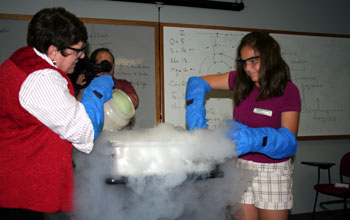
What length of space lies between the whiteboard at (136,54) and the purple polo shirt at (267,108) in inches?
47.9

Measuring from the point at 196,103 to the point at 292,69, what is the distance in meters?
1.83

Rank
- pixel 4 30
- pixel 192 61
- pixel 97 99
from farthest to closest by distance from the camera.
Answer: pixel 192 61, pixel 4 30, pixel 97 99

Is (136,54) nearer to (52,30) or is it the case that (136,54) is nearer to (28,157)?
(52,30)

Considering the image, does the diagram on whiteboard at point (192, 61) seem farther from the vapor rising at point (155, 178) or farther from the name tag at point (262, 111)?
the vapor rising at point (155, 178)

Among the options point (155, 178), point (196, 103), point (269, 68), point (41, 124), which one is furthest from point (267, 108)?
point (41, 124)

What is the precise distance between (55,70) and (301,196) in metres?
2.83

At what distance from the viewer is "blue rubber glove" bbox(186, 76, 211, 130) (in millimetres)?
1261

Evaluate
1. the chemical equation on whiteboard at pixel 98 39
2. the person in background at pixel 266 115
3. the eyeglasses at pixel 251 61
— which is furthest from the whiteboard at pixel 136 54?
the eyeglasses at pixel 251 61

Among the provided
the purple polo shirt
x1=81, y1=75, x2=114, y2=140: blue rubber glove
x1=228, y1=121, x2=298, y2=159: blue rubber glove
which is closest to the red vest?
x1=81, y1=75, x2=114, y2=140: blue rubber glove

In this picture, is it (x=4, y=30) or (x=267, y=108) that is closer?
(x=267, y=108)

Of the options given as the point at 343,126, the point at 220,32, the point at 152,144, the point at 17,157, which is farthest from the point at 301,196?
the point at 17,157

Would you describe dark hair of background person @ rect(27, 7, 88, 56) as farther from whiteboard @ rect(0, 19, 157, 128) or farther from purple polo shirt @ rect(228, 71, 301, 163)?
whiteboard @ rect(0, 19, 157, 128)

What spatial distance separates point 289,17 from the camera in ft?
9.14

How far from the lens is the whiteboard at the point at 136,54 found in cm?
231
